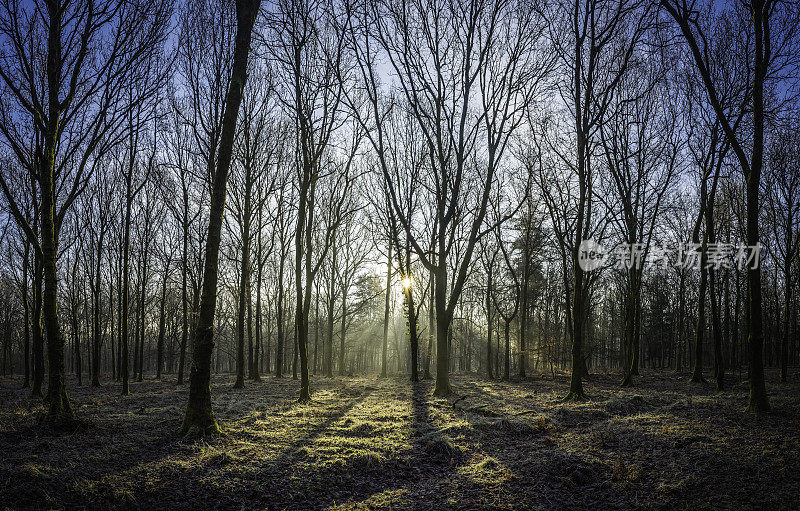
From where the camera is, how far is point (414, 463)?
19.4 feet

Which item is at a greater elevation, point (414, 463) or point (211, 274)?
point (211, 274)

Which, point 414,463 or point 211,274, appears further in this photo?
point 211,274

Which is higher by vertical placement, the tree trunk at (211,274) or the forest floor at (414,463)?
the tree trunk at (211,274)

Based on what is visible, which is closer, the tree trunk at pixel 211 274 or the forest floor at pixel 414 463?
the forest floor at pixel 414 463

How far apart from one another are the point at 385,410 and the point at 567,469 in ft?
19.7

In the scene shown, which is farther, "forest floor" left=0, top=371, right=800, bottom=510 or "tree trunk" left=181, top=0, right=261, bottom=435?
"tree trunk" left=181, top=0, right=261, bottom=435

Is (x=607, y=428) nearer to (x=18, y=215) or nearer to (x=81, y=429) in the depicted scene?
(x=81, y=429)

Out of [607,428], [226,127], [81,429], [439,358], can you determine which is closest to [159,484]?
[81,429]

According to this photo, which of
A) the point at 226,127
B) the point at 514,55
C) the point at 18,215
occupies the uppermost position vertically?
the point at 514,55

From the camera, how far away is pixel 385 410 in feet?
34.4

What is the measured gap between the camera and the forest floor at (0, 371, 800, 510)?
4.36 metres

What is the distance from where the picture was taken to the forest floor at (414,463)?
4.36 m

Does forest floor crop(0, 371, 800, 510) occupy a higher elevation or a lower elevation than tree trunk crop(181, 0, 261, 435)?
lower

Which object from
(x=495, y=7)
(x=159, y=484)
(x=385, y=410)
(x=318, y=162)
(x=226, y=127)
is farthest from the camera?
(x=318, y=162)
